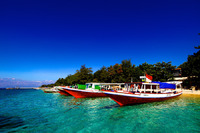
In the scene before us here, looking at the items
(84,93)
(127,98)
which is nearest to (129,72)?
(84,93)

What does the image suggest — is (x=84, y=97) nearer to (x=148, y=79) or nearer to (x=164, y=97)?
(x=148, y=79)

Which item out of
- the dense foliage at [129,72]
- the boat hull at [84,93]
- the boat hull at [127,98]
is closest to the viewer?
the boat hull at [127,98]

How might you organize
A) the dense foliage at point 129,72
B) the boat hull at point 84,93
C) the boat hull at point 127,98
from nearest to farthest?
1. the boat hull at point 127,98
2. the boat hull at point 84,93
3. the dense foliage at point 129,72

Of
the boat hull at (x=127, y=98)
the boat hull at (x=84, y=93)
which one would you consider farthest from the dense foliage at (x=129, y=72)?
the boat hull at (x=127, y=98)

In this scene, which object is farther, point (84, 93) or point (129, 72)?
point (129, 72)

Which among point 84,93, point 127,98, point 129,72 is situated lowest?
point 84,93

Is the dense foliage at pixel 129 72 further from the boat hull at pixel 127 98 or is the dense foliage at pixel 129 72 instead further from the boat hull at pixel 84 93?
the boat hull at pixel 127 98

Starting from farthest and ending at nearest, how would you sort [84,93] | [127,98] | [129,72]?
[129,72]
[84,93]
[127,98]

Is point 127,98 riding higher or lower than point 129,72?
lower

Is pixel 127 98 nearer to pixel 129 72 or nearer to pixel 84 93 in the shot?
pixel 84 93

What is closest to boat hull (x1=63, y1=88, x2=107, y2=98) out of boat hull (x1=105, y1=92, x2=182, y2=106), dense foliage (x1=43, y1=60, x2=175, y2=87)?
boat hull (x1=105, y1=92, x2=182, y2=106)

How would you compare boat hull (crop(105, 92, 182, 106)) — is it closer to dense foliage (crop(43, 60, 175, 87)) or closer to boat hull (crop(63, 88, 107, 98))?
boat hull (crop(63, 88, 107, 98))

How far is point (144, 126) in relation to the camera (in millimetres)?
9242

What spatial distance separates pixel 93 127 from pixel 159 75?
147 ft
